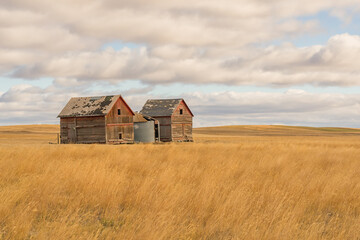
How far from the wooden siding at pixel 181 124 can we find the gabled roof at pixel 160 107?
0.62 metres

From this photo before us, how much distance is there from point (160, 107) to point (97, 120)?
12.9 m

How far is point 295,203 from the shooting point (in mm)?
6746

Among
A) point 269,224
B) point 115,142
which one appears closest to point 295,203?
point 269,224

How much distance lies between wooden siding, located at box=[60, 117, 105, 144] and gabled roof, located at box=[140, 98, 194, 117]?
11314 mm

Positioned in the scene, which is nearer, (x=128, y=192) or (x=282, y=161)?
(x=128, y=192)

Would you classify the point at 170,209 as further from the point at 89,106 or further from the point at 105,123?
the point at 89,106

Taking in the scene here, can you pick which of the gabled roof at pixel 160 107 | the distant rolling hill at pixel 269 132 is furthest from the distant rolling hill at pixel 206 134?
the gabled roof at pixel 160 107

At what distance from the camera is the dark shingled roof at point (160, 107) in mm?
52844

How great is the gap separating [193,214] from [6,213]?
2732 millimetres

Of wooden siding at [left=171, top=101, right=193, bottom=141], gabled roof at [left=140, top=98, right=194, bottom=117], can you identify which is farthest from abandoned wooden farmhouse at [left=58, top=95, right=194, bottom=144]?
gabled roof at [left=140, top=98, right=194, bottom=117]

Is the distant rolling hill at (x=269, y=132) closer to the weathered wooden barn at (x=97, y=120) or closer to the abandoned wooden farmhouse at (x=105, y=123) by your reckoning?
the abandoned wooden farmhouse at (x=105, y=123)

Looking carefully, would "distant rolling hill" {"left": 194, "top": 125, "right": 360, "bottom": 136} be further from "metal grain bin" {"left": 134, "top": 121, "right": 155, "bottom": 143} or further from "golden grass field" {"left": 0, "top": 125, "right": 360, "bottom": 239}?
"golden grass field" {"left": 0, "top": 125, "right": 360, "bottom": 239}

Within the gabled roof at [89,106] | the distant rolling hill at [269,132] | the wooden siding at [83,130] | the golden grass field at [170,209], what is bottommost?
the distant rolling hill at [269,132]

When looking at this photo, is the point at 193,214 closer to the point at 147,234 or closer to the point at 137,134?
the point at 147,234
